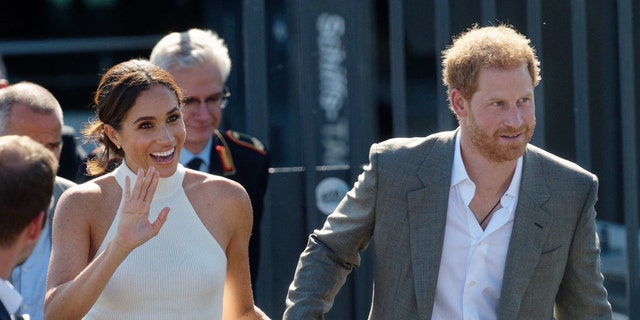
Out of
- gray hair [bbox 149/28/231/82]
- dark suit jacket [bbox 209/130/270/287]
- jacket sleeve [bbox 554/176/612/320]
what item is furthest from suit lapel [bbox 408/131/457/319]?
gray hair [bbox 149/28/231/82]

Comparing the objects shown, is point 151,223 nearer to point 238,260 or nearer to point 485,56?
point 238,260

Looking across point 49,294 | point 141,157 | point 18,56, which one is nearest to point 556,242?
point 141,157

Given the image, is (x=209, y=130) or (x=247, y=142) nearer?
(x=209, y=130)

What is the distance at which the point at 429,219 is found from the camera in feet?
12.2

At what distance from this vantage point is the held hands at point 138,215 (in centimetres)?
329

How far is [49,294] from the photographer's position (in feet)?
11.3

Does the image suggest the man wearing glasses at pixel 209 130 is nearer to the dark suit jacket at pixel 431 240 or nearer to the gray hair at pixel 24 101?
the gray hair at pixel 24 101

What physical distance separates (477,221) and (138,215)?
110 cm

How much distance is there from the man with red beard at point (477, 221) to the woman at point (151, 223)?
27 centimetres

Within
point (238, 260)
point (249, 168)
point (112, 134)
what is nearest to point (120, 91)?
point (112, 134)

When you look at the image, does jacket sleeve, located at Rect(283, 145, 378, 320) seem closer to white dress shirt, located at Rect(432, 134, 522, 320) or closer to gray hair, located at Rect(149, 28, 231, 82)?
white dress shirt, located at Rect(432, 134, 522, 320)

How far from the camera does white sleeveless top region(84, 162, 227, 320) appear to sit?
354 centimetres

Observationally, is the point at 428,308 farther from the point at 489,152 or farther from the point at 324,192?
the point at 324,192

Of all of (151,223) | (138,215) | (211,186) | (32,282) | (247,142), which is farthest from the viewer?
(247,142)
